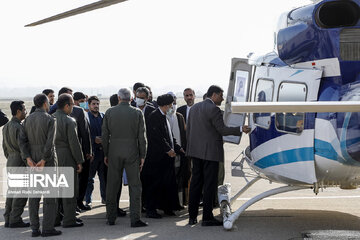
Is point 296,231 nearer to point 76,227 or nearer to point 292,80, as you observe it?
point 292,80

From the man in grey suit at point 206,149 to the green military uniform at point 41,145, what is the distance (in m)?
1.95

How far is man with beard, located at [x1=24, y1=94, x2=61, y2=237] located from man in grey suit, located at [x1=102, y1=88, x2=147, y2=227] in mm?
901

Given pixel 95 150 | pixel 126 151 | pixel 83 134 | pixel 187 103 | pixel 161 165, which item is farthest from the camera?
pixel 187 103

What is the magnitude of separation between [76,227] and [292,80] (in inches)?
137

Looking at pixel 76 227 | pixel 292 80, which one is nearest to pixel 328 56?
pixel 292 80

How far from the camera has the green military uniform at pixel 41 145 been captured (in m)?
7.22

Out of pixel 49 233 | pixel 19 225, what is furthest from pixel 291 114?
pixel 19 225

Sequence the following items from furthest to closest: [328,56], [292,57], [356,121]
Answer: [292,57]
[328,56]
[356,121]

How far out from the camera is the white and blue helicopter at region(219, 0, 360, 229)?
645 centimetres

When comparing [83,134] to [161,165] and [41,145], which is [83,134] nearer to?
[161,165]

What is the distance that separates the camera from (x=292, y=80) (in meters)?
7.11

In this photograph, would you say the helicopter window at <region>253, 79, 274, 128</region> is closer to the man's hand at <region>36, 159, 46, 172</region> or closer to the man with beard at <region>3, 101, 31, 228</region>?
the man's hand at <region>36, 159, 46, 172</region>

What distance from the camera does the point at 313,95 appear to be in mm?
6738

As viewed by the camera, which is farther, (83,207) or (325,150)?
(83,207)
